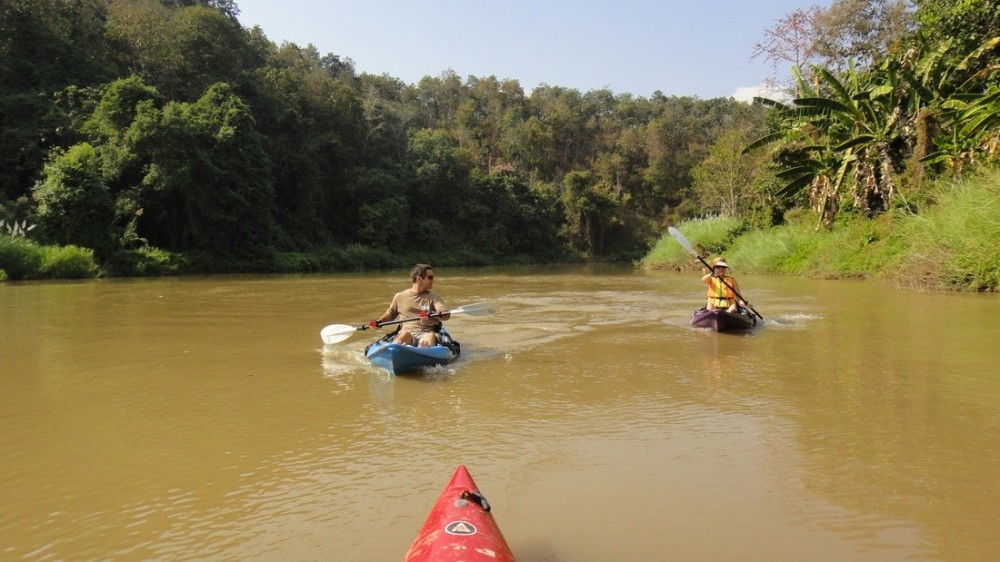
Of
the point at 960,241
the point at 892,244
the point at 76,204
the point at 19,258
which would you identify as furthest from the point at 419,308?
the point at 76,204

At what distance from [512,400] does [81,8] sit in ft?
102

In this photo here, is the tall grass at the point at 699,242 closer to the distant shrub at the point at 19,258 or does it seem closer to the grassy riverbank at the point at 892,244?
the grassy riverbank at the point at 892,244

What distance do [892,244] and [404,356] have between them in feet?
44.3

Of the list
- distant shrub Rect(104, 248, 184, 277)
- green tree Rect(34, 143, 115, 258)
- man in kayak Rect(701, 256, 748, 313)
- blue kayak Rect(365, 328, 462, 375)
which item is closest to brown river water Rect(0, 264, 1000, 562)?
blue kayak Rect(365, 328, 462, 375)

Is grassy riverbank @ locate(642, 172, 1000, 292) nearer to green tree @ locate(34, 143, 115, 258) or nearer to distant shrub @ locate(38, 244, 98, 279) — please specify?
distant shrub @ locate(38, 244, 98, 279)

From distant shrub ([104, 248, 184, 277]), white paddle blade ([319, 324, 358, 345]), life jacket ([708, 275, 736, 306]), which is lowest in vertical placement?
white paddle blade ([319, 324, 358, 345])

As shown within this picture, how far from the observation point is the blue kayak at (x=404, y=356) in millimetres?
5723

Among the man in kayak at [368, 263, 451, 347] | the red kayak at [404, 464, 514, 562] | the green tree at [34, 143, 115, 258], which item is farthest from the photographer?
the green tree at [34, 143, 115, 258]

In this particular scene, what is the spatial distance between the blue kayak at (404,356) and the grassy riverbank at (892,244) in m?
5.63

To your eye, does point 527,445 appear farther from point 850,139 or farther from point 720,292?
point 850,139

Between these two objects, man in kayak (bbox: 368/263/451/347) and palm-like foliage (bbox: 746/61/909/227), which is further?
palm-like foliage (bbox: 746/61/909/227)

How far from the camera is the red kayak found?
2074 millimetres

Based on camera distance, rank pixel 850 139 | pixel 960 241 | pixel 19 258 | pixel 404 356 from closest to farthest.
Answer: pixel 404 356
pixel 960 241
pixel 850 139
pixel 19 258

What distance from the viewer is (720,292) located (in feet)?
28.8
